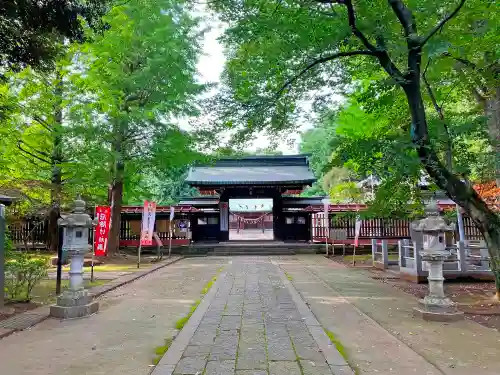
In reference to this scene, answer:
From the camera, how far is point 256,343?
15.5 feet

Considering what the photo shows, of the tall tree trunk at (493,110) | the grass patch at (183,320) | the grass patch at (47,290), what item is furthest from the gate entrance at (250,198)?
the grass patch at (183,320)

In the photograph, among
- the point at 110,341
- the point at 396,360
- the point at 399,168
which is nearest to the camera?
the point at 396,360

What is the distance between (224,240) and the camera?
22719 mm

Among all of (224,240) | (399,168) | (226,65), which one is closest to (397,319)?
(399,168)

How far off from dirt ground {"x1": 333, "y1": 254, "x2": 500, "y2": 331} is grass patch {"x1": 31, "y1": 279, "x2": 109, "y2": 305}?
7.89 m

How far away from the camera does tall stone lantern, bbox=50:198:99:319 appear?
624 cm

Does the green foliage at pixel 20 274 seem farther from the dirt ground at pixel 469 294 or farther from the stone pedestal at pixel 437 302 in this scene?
the dirt ground at pixel 469 294

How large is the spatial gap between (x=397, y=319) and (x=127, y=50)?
12.4m

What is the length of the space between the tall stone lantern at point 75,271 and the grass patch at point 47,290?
4.75ft

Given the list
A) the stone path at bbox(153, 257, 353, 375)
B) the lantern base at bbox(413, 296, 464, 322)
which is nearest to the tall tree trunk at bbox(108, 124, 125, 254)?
the stone path at bbox(153, 257, 353, 375)

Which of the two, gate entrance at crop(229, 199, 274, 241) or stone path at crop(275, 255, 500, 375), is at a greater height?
gate entrance at crop(229, 199, 274, 241)

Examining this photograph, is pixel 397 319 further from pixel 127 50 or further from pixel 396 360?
pixel 127 50

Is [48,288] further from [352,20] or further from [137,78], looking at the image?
[352,20]

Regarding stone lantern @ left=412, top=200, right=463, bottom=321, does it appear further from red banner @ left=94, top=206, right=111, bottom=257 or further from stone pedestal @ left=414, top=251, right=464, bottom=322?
red banner @ left=94, top=206, right=111, bottom=257
